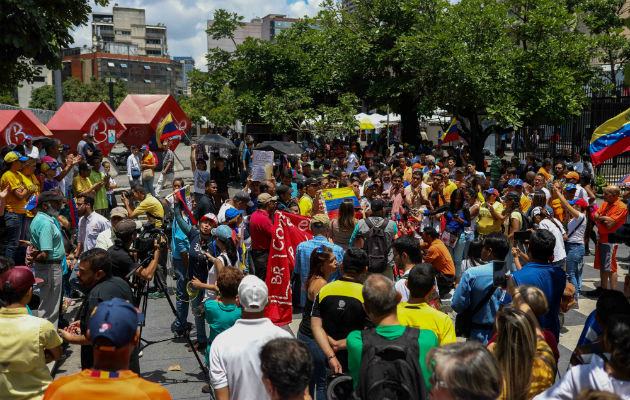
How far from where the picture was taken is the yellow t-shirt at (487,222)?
8711 millimetres

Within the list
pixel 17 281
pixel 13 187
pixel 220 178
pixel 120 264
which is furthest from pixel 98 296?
pixel 220 178

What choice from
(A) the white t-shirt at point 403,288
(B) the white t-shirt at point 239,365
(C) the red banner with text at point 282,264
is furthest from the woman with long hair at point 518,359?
(C) the red banner with text at point 282,264

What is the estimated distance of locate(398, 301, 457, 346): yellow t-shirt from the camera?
4016mm

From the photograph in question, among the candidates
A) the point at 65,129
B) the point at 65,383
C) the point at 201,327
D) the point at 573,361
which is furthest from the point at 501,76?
the point at 65,383

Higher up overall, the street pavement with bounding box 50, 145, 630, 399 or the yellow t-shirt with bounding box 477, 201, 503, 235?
the yellow t-shirt with bounding box 477, 201, 503, 235

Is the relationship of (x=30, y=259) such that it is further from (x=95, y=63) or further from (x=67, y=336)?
(x=95, y=63)

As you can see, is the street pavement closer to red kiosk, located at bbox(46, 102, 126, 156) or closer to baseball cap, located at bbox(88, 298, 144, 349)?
baseball cap, located at bbox(88, 298, 144, 349)

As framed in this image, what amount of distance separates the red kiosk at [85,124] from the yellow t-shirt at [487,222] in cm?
1308

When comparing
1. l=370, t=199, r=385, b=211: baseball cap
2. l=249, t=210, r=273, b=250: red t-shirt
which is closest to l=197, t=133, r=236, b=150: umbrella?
l=249, t=210, r=273, b=250: red t-shirt

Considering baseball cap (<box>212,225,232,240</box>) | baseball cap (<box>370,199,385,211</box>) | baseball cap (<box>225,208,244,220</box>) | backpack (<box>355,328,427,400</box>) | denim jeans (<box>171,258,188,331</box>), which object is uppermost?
baseball cap (<box>370,199,385,211</box>)

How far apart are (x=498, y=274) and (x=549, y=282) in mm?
412

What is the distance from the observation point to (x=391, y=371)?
3.27 metres

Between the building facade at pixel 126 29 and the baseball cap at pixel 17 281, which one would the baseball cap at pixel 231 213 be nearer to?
the baseball cap at pixel 17 281

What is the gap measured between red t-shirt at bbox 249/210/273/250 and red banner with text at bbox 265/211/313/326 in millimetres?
333
